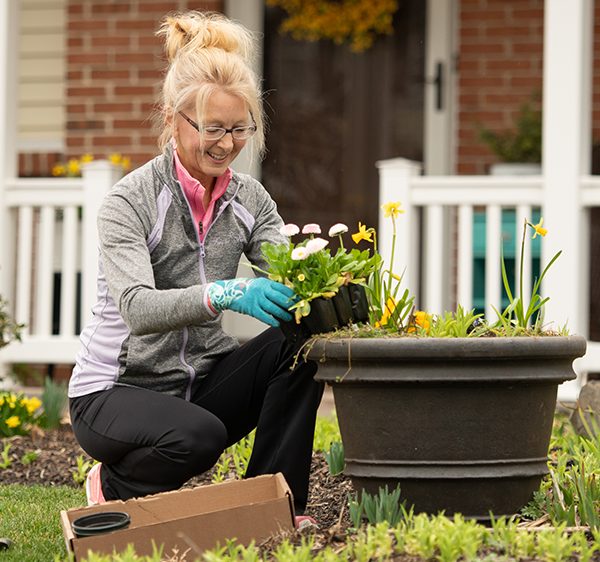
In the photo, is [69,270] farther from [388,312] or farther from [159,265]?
[388,312]

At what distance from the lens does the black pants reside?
3.35 meters

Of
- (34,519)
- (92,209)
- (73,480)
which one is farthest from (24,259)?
(34,519)

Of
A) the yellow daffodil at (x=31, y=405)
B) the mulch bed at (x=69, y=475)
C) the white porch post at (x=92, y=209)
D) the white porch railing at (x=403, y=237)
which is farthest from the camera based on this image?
the white porch post at (x=92, y=209)

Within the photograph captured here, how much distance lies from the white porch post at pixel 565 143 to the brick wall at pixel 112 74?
8.98ft

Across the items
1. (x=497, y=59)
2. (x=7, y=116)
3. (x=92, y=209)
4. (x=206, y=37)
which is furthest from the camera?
(x=497, y=59)

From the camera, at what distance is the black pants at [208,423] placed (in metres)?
3.35

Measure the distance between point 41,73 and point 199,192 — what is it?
484cm

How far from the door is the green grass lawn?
3854 millimetres

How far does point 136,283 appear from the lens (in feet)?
10.6

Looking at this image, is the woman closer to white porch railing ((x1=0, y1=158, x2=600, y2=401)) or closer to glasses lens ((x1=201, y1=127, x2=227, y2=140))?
glasses lens ((x1=201, y1=127, x2=227, y2=140))

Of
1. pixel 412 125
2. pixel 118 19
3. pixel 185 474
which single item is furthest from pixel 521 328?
pixel 118 19

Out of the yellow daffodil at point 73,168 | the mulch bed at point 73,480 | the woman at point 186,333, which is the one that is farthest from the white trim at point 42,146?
the woman at point 186,333

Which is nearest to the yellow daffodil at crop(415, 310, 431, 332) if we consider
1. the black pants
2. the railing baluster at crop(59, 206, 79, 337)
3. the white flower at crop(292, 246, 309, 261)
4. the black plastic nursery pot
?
the black plastic nursery pot

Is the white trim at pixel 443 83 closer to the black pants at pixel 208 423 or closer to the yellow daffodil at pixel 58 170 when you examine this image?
the yellow daffodil at pixel 58 170
